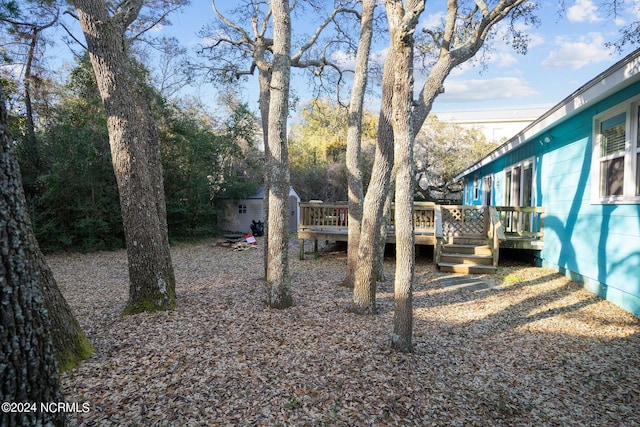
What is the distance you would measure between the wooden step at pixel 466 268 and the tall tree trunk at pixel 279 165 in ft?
15.5

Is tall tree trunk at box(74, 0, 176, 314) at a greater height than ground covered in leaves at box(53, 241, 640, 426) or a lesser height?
greater

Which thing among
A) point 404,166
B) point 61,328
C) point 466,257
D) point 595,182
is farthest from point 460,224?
point 61,328

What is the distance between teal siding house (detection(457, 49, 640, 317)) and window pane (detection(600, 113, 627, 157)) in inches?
0.6

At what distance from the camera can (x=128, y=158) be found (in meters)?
4.40

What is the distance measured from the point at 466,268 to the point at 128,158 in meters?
7.26

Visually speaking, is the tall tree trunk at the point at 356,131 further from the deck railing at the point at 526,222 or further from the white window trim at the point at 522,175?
the white window trim at the point at 522,175

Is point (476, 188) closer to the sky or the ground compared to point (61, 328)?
closer to the sky

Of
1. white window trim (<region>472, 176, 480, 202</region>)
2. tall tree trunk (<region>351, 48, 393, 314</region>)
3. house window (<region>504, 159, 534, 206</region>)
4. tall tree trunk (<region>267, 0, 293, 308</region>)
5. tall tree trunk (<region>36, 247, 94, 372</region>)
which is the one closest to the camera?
tall tree trunk (<region>36, 247, 94, 372</region>)

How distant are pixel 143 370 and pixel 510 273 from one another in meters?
7.75

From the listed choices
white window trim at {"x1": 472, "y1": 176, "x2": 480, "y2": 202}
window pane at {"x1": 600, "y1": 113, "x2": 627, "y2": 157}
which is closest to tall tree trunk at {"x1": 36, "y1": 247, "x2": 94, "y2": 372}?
window pane at {"x1": 600, "y1": 113, "x2": 627, "y2": 157}

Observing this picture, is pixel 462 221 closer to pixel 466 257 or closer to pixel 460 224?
pixel 460 224

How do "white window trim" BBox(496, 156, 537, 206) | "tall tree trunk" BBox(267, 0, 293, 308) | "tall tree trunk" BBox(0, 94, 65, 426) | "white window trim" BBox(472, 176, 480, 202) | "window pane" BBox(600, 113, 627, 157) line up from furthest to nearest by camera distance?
"white window trim" BBox(472, 176, 480, 202), "white window trim" BBox(496, 156, 537, 206), "window pane" BBox(600, 113, 627, 157), "tall tree trunk" BBox(267, 0, 293, 308), "tall tree trunk" BBox(0, 94, 65, 426)

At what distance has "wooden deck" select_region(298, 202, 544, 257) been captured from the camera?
8.45 metres

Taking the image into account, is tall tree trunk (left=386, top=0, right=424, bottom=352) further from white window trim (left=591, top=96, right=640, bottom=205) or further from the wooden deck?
the wooden deck
